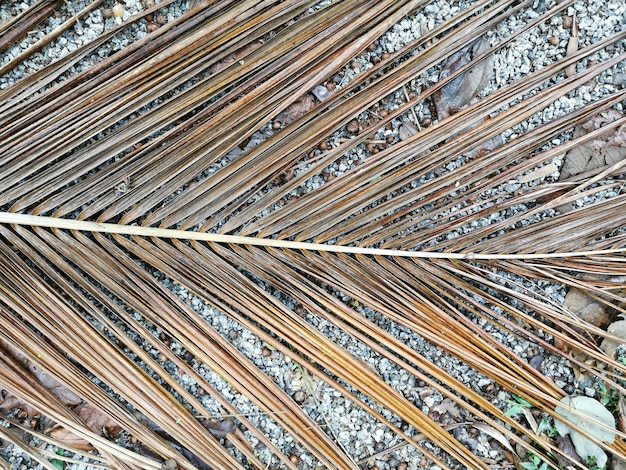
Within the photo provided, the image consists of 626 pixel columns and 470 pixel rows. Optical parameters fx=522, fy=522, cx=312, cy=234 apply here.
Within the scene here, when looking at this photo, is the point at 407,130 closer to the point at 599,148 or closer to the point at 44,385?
the point at 599,148

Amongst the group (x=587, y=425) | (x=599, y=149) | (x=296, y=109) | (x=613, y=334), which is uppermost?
(x=296, y=109)

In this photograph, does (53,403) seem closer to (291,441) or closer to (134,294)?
(134,294)

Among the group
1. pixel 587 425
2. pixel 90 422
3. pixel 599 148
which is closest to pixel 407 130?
pixel 599 148

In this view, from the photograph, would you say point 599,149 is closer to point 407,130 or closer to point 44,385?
point 407,130

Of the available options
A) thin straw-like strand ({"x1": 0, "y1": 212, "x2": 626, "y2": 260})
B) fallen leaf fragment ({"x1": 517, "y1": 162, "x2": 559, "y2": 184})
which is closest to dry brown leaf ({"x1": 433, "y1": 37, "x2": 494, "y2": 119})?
fallen leaf fragment ({"x1": 517, "y1": 162, "x2": 559, "y2": 184})

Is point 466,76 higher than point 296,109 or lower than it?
lower

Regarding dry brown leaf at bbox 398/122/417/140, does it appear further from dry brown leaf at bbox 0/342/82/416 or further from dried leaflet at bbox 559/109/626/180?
dry brown leaf at bbox 0/342/82/416
